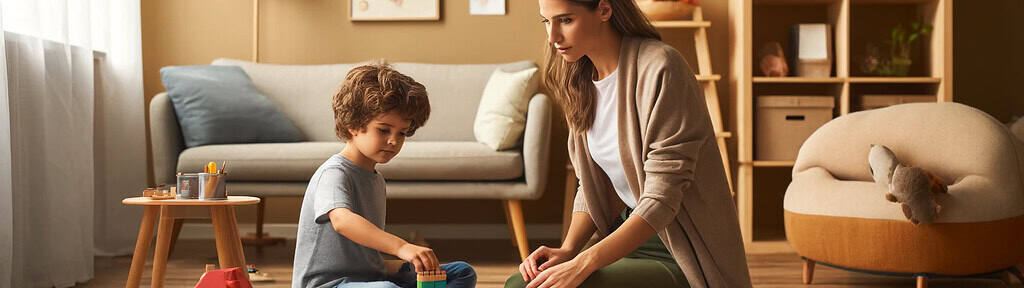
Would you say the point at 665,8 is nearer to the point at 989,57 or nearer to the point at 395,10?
the point at 395,10

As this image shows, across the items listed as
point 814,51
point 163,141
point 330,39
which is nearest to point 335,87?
point 330,39

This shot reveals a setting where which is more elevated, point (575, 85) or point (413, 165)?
point (575, 85)

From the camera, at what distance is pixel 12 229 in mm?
2334

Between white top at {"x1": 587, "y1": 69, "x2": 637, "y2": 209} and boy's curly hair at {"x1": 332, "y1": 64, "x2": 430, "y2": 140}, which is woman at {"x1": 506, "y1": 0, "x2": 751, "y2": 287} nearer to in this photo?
white top at {"x1": 587, "y1": 69, "x2": 637, "y2": 209}

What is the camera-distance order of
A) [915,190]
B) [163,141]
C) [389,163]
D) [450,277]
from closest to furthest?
1. [450,277]
2. [915,190]
3. [389,163]
4. [163,141]

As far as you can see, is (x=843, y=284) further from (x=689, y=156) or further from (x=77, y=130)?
(x=77, y=130)

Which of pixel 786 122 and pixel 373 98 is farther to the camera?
pixel 786 122

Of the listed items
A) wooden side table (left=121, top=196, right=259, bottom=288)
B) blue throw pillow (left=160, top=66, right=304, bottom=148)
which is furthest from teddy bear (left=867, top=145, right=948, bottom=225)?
blue throw pillow (left=160, top=66, right=304, bottom=148)

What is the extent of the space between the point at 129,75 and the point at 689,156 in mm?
2731

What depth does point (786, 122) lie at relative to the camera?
11.3 ft

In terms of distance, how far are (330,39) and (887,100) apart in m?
2.35

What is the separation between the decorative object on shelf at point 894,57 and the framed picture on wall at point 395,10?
1820mm

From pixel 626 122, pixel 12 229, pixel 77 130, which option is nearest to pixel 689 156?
pixel 626 122

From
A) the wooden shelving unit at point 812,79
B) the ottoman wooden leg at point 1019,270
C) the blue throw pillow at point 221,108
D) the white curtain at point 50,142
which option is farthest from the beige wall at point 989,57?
the white curtain at point 50,142
